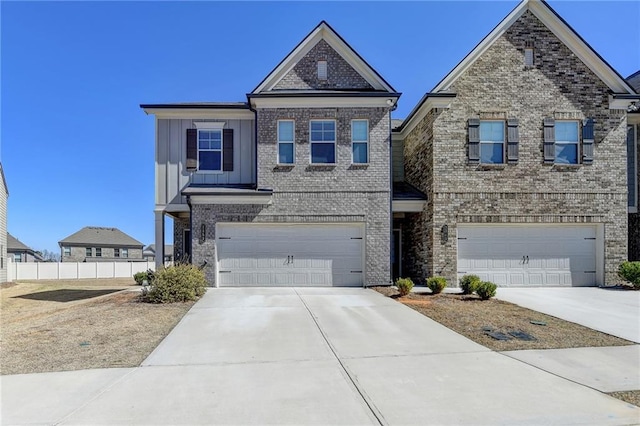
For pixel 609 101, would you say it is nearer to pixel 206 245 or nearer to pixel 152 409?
pixel 206 245

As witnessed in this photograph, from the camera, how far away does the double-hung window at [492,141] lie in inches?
527

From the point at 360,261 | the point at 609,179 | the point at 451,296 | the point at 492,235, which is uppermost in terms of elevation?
the point at 609,179

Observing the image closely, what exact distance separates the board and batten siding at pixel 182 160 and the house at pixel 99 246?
35125mm

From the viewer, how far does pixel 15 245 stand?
3953cm

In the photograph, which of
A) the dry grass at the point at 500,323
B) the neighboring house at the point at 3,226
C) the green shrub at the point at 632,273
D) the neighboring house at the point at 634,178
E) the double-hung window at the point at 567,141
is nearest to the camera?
the dry grass at the point at 500,323

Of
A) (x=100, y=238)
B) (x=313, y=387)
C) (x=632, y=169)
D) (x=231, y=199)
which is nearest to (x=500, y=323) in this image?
(x=313, y=387)

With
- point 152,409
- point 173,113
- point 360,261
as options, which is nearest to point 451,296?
point 360,261

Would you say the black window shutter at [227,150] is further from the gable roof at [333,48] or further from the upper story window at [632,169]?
the upper story window at [632,169]

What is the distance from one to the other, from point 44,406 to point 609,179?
16612 mm

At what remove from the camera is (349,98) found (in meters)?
13.3

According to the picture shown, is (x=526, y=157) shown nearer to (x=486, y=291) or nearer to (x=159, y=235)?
(x=486, y=291)

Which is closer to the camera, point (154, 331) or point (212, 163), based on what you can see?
point (154, 331)

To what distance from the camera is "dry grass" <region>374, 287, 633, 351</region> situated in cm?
681

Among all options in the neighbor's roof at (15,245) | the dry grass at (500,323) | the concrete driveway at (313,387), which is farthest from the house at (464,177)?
the neighbor's roof at (15,245)
